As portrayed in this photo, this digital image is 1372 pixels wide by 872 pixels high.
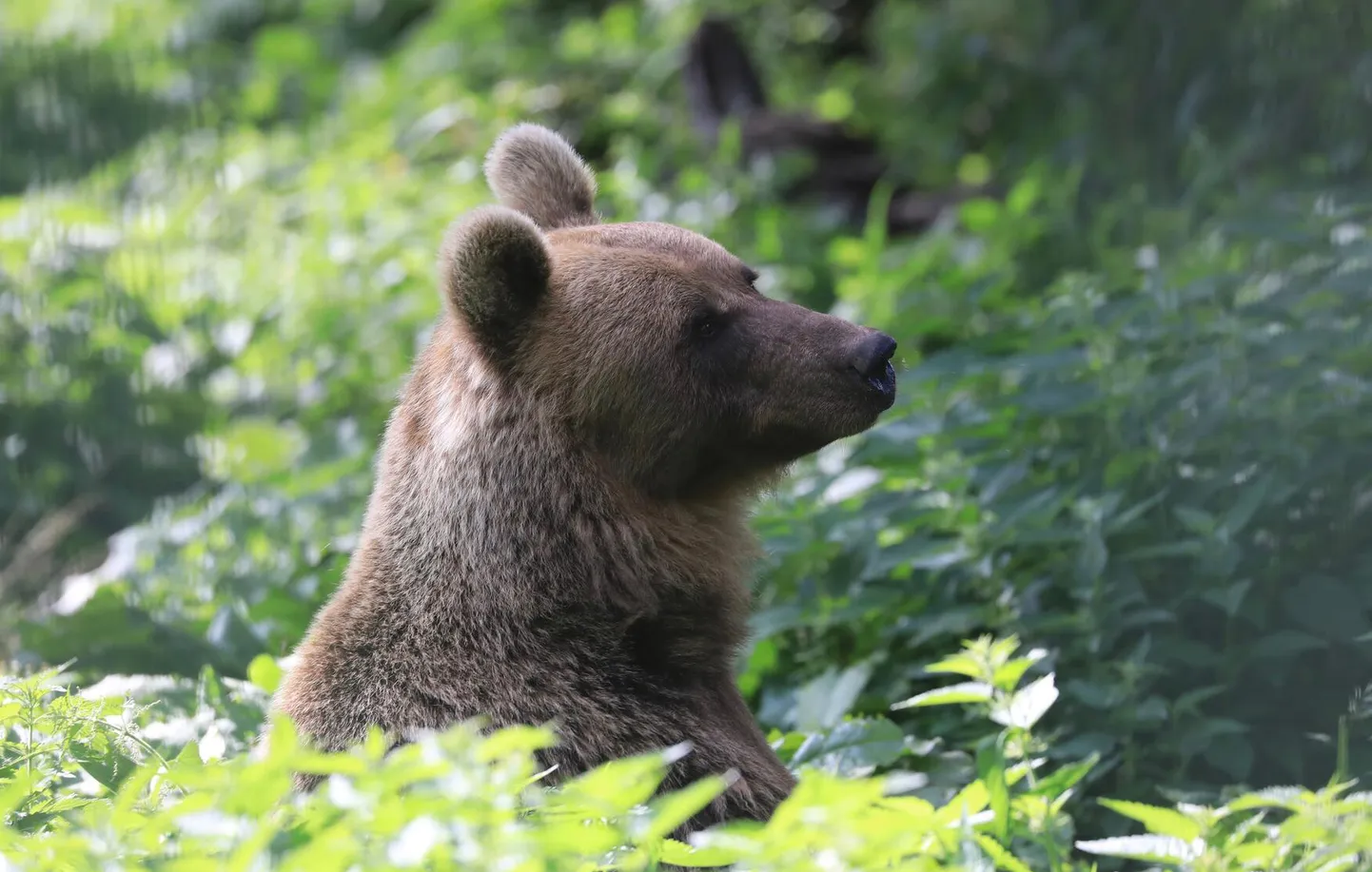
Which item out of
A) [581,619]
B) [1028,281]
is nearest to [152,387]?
[1028,281]

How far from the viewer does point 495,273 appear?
11.6 feet

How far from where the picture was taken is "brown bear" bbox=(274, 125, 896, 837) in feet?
11.0

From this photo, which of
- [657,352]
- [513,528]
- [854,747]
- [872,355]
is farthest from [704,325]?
[854,747]

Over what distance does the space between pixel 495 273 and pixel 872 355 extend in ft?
3.22

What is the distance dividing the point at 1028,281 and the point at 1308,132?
1.49 meters

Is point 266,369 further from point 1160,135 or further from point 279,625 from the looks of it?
point 1160,135

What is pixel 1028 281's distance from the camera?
24.4ft

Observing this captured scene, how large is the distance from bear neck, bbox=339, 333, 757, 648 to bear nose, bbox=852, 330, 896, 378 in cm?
61

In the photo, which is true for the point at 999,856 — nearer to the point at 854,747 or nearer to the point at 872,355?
the point at 854,747

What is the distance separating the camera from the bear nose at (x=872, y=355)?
3684 millimetres

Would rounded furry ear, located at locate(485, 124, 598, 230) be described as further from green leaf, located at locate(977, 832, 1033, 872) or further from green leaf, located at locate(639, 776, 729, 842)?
green leaf, located at locate(639, 776, 729, 842)

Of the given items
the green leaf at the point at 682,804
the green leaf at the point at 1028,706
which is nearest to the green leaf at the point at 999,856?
the green leaf at the point at 1028,706

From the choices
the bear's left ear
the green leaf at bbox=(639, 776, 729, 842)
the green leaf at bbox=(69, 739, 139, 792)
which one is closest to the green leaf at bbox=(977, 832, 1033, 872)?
the green leaf at bbox=(639, 776, 729, 842)

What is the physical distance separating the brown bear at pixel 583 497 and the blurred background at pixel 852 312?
0.57 meters
